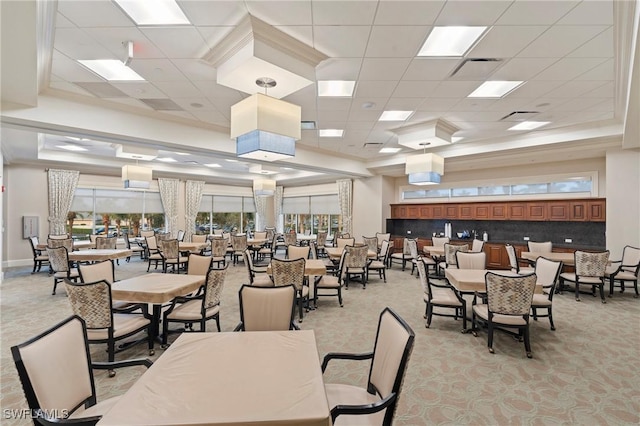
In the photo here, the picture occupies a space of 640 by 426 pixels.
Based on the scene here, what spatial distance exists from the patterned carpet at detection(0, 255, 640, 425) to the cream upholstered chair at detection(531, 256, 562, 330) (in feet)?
0.77

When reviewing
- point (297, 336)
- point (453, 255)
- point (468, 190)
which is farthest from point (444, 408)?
point (468, 190)

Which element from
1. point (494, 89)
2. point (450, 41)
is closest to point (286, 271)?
point (450, 41)

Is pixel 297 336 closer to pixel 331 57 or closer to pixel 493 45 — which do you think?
pixel 331 57

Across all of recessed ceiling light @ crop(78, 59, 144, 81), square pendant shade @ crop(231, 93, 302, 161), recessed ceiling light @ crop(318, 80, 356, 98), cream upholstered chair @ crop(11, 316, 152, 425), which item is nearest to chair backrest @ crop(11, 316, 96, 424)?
cream upholstered chair @ crop(11, 316, 152, 425)

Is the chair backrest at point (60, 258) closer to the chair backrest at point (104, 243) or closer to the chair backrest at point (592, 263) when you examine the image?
the chair backrest at point (104, 243)

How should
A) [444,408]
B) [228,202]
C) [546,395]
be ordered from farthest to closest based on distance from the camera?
[228,202] → [546,395] → [444,408]

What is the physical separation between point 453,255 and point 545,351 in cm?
340

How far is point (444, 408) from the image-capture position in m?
2.47

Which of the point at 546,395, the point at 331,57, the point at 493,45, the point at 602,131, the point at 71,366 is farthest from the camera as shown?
the point at 602,131

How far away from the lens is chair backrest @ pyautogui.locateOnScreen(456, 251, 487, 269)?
5.12 m

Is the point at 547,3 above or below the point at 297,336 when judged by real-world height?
above

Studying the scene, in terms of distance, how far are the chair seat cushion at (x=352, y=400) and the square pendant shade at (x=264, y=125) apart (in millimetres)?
2733

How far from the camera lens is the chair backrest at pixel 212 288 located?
3.38m

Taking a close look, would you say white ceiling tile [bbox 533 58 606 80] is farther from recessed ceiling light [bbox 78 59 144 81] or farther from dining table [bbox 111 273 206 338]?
recessed ceiling light [bbox 78 59 144 81]
